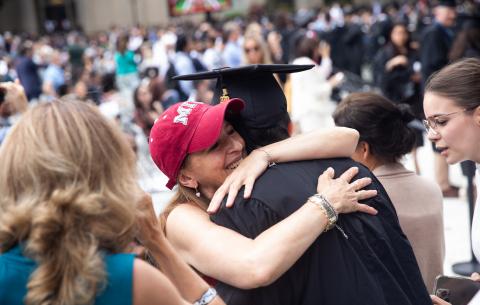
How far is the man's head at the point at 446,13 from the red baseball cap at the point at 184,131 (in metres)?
7.14

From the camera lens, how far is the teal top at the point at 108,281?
1652 millimetres

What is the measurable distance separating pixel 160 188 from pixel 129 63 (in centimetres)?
893

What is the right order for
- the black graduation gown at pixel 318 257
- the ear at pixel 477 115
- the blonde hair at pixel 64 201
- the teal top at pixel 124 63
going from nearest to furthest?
the blonde hair at pixel 64 201 < the black graduation gown at pixel 318 257 < the ear at pixel 477 115 < the teal top at pixel 124 63

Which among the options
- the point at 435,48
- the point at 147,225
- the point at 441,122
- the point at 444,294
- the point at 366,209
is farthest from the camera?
the point at 435,48

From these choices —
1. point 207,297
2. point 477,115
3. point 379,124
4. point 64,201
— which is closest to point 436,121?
point 477,115

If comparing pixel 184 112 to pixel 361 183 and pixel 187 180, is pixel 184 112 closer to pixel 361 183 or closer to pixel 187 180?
pixel 187 180

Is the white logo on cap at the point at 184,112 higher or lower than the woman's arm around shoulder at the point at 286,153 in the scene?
higher

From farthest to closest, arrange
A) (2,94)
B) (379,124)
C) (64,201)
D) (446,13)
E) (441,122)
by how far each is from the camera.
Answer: (446,13)
(2,94)
(379,124)
(441,122)
(64,201)

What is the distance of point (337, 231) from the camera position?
6.88 ft

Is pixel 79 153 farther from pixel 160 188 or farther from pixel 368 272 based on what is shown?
pixel 160 188

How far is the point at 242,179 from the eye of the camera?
84.0 inches

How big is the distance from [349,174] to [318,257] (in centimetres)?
31

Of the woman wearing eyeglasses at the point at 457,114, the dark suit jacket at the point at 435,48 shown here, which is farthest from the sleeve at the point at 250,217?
the dark suit jacket at the point at 435,48

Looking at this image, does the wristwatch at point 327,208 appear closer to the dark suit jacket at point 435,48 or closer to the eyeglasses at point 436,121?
the eyeglasses at point 436,121
